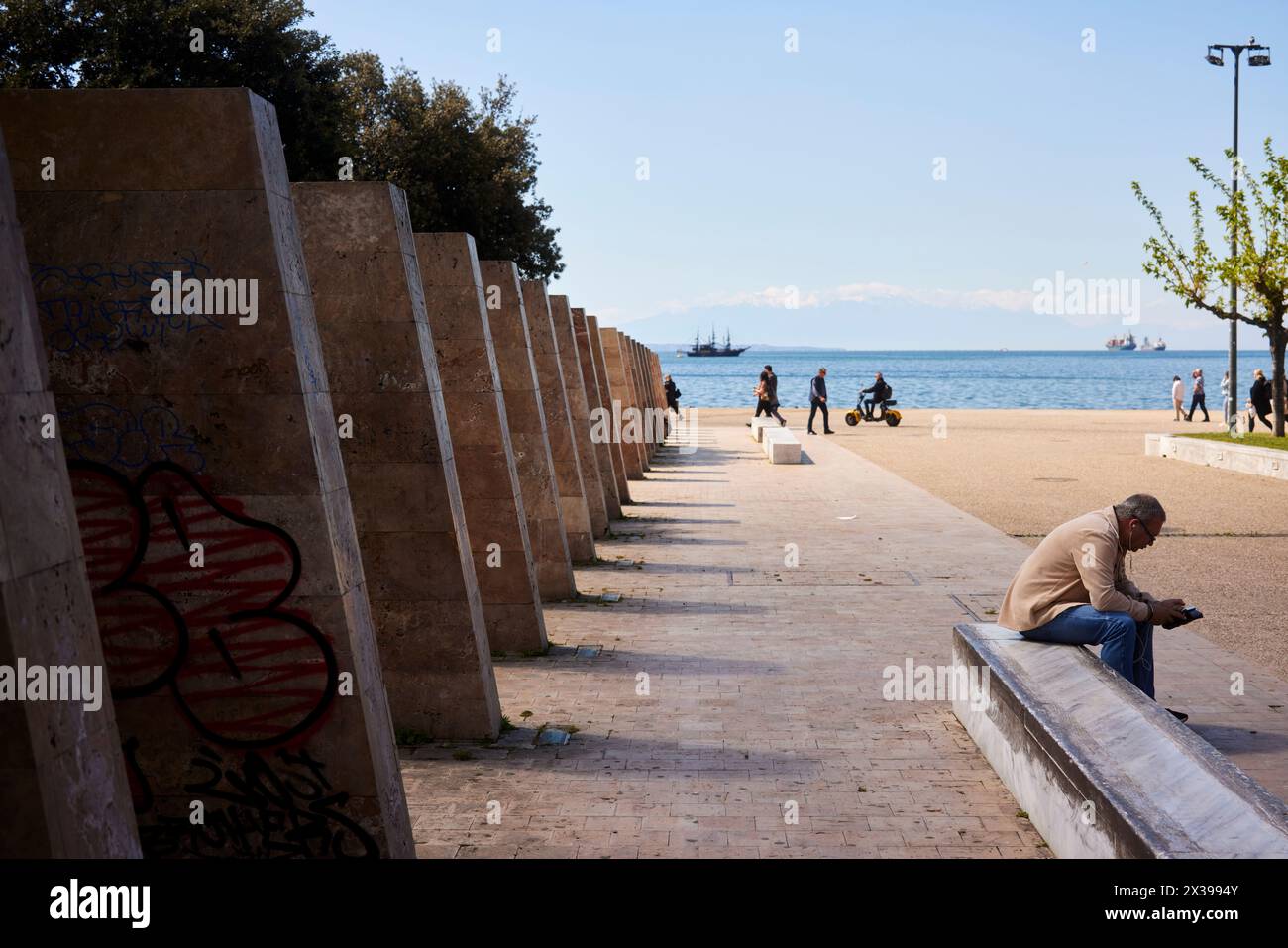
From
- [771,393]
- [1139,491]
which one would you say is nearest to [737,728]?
[1139,491]

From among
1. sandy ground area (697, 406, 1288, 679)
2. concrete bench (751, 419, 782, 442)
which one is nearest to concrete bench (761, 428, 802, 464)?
sandy ground area (697, 406, 1288, 679)

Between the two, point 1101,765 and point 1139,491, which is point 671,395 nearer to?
point 1139,491

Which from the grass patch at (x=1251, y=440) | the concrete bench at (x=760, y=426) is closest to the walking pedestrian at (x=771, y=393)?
the concrete bench at (x=760, y=426)

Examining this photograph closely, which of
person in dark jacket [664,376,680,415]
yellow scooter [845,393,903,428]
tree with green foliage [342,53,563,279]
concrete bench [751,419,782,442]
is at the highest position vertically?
tree with green foliage [342,53,563,279]

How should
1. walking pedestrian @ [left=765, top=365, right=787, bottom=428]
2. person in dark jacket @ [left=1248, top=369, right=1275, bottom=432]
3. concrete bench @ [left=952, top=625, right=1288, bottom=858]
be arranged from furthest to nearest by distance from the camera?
walking pedestrian @ [left=765, top=365, right=787, bottom=428] → person in dark jacket @ [left=1248, top=369, right=1275, bottom=432] → concrete bench @ [left=952, top=625, right=1288, bottom=858]

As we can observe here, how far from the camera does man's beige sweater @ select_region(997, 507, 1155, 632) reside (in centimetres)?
772

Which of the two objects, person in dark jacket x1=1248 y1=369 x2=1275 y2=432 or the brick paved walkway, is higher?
the brick paved walkway

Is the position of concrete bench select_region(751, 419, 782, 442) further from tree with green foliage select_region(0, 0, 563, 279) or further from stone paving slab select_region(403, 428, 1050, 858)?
stone paving slab select_region(403, 428, 1050, 858)

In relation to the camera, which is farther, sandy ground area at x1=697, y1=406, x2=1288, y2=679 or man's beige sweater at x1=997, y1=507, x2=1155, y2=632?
sandy ground area at x1=697, y1=406, x2=1288, y2=679

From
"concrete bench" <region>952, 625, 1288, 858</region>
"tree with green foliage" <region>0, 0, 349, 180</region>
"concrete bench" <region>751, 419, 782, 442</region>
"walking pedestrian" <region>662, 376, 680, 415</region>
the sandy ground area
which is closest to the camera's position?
"concrete bench" <region>952, 625, 1288, 858</region>

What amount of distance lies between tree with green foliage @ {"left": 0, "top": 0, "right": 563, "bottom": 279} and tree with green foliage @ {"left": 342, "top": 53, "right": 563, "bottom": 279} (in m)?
0.04
